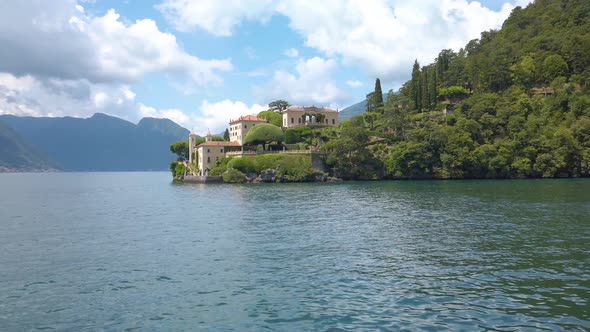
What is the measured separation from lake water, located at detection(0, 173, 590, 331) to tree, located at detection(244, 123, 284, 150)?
229 feet

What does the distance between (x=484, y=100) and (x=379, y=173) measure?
34.8m

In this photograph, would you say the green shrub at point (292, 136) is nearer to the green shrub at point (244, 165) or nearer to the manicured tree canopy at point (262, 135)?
the manicured tree canopy at point (262, 135)

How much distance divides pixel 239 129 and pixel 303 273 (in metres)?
100

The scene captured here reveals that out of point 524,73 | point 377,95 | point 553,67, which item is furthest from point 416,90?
point 553,67

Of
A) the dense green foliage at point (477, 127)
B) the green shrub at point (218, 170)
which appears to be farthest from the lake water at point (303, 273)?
the green shrub at point (218, 170)

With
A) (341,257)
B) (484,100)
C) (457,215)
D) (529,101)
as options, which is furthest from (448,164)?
(341,257)

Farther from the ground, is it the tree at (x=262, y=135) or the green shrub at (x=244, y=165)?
the tree at (x=262, y=135)

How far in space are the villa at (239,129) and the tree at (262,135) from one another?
393cm

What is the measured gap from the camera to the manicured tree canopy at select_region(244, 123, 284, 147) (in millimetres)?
107938

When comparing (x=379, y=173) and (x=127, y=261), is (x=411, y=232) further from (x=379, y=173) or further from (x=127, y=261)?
(x=379, y=173)

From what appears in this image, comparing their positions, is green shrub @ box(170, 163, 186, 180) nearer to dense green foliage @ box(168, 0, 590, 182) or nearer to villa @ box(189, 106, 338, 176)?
villa @ box(189, 106, 338, 176)

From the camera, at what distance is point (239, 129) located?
117938mm

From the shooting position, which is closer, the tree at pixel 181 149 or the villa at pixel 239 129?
the villa at pixel 239 129

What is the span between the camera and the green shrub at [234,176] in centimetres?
9719
